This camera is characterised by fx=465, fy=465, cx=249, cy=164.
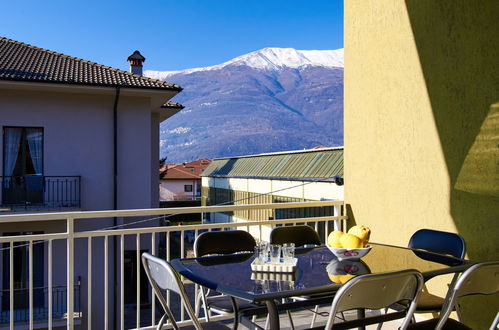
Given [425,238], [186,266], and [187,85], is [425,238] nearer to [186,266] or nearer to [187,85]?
[186,266]

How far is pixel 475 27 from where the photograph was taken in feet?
10.0

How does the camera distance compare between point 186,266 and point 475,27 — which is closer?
point 186,266

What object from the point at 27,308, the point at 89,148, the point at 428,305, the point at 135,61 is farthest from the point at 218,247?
the point at 135,61

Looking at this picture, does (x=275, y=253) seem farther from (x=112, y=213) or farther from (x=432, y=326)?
(x=112, y=213)

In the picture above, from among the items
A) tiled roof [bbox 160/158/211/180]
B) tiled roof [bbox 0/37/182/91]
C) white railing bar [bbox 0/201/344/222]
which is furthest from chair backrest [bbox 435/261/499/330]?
tiled roof [bbox 160/158/211/180]

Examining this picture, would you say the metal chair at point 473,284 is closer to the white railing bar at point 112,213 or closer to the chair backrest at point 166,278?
the chair backrest at point 166,278

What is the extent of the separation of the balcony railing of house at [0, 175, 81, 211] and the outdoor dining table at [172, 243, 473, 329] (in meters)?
9.40

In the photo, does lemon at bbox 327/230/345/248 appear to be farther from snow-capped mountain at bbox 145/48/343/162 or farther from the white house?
snow-capped mountain at bbox 145/48/343/162

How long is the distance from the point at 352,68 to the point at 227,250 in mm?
2262

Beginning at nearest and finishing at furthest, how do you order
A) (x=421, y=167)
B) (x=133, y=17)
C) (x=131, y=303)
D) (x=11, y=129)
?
(x=421, y=167), (x=11, y=129), (x=131, y=303), (x=133, y=17)

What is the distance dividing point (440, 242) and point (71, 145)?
980cm

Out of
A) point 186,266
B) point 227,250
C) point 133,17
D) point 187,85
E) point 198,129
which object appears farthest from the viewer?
point 187,85

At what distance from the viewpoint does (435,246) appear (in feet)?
9.38

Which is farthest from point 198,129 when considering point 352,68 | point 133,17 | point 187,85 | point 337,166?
point 352,68
